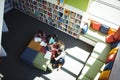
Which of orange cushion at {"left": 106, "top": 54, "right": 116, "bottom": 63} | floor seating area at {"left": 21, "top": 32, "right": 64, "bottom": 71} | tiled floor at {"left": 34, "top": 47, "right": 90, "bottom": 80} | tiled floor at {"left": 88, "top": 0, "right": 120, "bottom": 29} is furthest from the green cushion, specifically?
tiled floor at {"left": 88, "top": 0, "right": 120, "bottom": 29}

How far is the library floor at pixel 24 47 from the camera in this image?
24.7 ft

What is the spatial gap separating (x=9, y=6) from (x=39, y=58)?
3.66 metres

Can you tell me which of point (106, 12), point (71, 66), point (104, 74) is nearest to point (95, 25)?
point (106, 12)

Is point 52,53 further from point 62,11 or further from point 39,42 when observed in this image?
point 62,11

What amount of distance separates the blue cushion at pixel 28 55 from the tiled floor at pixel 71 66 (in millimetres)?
770

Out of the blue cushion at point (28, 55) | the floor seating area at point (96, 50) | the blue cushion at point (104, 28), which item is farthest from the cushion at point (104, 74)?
the blue cushion at point (28, 55)

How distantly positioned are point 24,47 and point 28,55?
2.40 ft

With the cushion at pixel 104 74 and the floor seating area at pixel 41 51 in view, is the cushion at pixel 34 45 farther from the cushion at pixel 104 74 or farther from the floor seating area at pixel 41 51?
the cushion at pixel 104 74

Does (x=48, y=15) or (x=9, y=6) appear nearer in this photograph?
(x=48, y=15)

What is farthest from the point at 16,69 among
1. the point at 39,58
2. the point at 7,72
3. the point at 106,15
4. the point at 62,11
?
the point at 106,15

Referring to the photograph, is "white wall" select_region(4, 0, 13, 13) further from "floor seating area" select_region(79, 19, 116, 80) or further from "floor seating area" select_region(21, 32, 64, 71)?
"floor seating area" select_region(79, 19, 116, 80)

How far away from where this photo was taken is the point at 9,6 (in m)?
9.75

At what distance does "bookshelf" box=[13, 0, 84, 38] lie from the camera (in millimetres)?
8195

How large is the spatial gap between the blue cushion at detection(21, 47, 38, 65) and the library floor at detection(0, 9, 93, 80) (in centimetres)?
28
